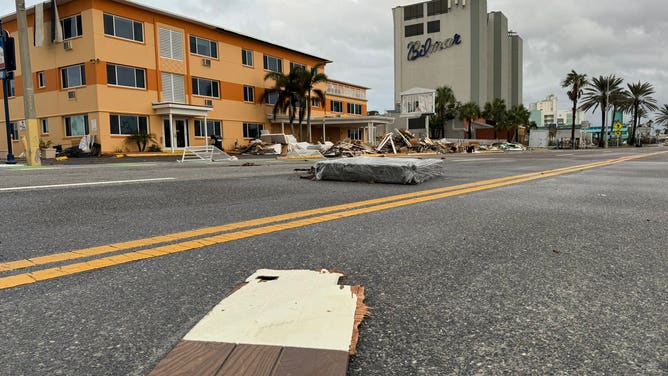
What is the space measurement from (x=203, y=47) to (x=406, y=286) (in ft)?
116

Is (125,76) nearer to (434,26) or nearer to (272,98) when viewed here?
(272,98)

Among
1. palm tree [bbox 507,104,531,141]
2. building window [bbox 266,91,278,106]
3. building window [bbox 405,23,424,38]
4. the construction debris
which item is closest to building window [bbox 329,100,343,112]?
building window [bbox 266,91,278,106]

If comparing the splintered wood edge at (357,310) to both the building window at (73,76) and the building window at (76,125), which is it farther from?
the building window at (73,76)

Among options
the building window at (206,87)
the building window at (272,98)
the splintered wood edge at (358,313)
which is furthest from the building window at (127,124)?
the splintered wood edge at (358,313)

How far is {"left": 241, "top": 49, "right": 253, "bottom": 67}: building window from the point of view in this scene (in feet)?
124

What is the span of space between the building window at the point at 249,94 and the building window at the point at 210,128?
3920 mm

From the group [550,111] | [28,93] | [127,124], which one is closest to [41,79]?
[127,124]

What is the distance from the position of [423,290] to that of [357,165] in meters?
5.90

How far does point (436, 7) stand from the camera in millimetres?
80062

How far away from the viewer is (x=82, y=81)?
2780 cm

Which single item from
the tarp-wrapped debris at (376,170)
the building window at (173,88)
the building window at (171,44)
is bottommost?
the tarp-wrapped debris at (376,170)

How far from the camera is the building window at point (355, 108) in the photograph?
54.2 metres

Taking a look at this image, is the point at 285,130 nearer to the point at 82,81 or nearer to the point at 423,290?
the point at 82,81

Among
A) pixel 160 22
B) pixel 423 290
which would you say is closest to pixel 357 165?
pixel 423 290
